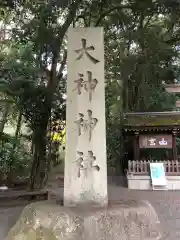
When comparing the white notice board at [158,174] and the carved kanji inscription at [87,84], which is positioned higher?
the carved kanji inscription at [87,84]

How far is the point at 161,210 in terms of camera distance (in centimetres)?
709

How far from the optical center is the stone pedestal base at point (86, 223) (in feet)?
14.1

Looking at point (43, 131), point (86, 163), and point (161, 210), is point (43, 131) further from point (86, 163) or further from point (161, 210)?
point (86, 163)

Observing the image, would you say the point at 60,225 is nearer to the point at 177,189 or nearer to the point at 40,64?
the point at 40,64

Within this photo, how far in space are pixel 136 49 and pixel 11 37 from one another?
5414 mm

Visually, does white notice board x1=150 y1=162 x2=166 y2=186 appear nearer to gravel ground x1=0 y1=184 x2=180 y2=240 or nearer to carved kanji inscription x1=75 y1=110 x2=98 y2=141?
gravel ground x1=0 y1=184 x2=180 y2=240

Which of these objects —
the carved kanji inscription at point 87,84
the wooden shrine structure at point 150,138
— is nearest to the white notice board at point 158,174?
the wooden shrine structure at point 150,138

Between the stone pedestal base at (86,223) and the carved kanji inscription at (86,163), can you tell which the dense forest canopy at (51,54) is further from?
the stone pedestal base at (86,223)

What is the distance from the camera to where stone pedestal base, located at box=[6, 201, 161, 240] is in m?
4.30

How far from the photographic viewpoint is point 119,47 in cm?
1219

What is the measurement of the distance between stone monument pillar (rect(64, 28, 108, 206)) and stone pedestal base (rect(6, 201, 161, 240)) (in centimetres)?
31

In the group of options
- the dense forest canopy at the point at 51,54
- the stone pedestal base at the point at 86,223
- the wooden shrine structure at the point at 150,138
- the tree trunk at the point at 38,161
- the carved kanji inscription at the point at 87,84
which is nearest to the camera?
the stone pedestal base at the point at 86,223

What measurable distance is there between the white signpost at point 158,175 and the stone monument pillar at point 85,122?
19.7ft

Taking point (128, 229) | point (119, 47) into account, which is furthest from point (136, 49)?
point (128, 229)
